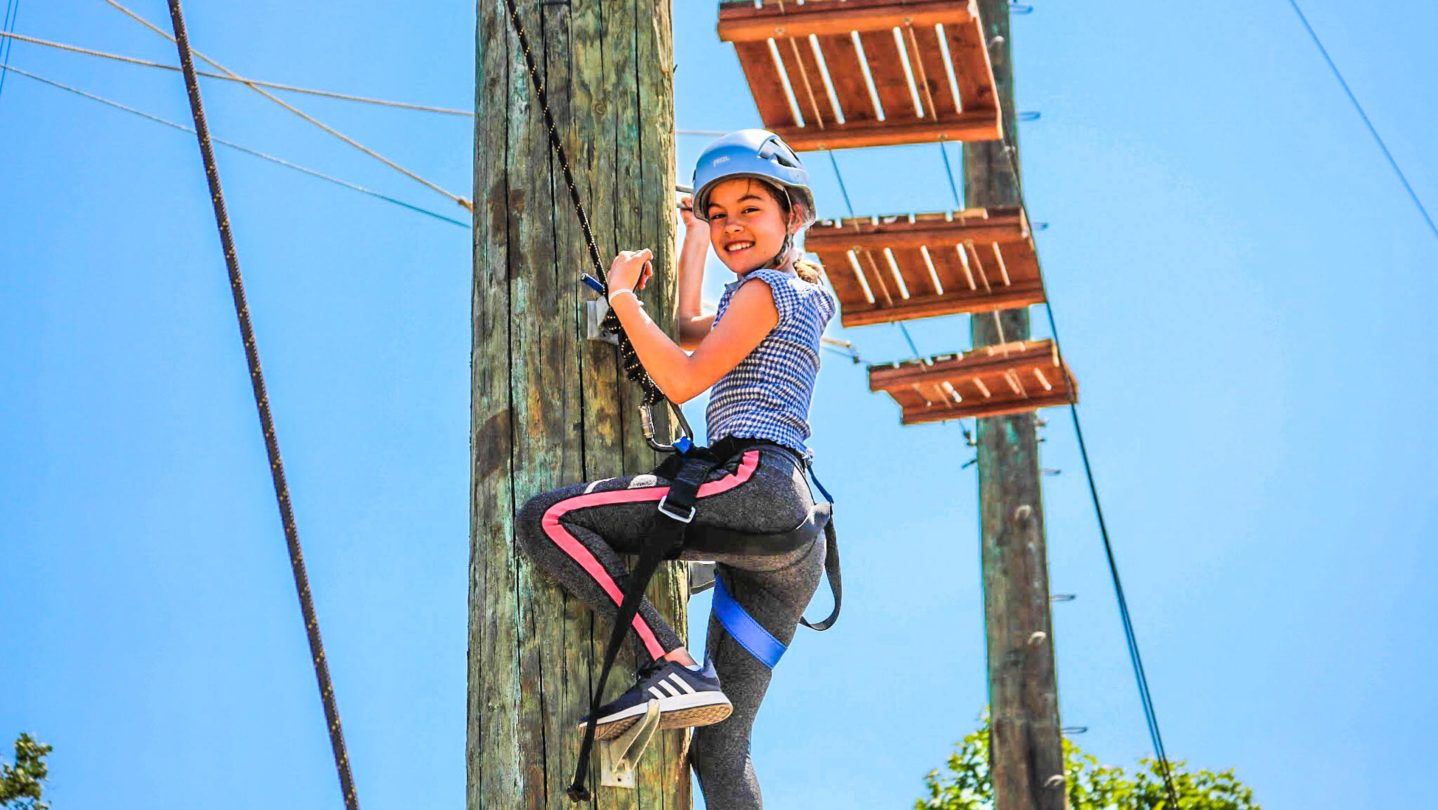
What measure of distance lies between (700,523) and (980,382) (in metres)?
4.92

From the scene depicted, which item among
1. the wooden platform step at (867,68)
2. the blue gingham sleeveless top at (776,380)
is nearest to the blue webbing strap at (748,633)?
the blue gingham sleeveless top at (776,380)

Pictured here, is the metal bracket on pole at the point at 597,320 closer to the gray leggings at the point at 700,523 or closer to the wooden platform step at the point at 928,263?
the gray leggings at the point at 700,523

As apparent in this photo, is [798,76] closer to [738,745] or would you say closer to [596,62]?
[596,62]

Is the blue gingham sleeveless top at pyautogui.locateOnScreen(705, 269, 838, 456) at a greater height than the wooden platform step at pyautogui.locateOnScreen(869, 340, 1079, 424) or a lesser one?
lesser

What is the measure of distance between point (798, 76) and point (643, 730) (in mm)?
4381

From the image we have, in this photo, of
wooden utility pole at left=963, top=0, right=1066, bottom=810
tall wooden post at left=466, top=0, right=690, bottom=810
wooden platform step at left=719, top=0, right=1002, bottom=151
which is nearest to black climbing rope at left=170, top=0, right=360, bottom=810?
tall wooden post at left=466, top=0, right=690, bottom=810

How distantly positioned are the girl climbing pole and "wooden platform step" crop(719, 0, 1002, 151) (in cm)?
311

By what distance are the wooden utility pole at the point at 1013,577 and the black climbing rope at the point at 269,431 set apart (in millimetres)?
5700

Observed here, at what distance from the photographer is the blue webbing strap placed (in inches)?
156

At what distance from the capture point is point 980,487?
30.5ft

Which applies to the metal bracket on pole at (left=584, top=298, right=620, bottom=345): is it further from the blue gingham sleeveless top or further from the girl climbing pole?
the blue gingham sleeveless top

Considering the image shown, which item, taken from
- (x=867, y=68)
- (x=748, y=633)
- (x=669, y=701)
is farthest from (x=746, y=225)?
(x=867, y=68)

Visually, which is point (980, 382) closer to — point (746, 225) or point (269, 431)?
point (746, 225)

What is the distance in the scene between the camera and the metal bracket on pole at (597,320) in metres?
3.88
